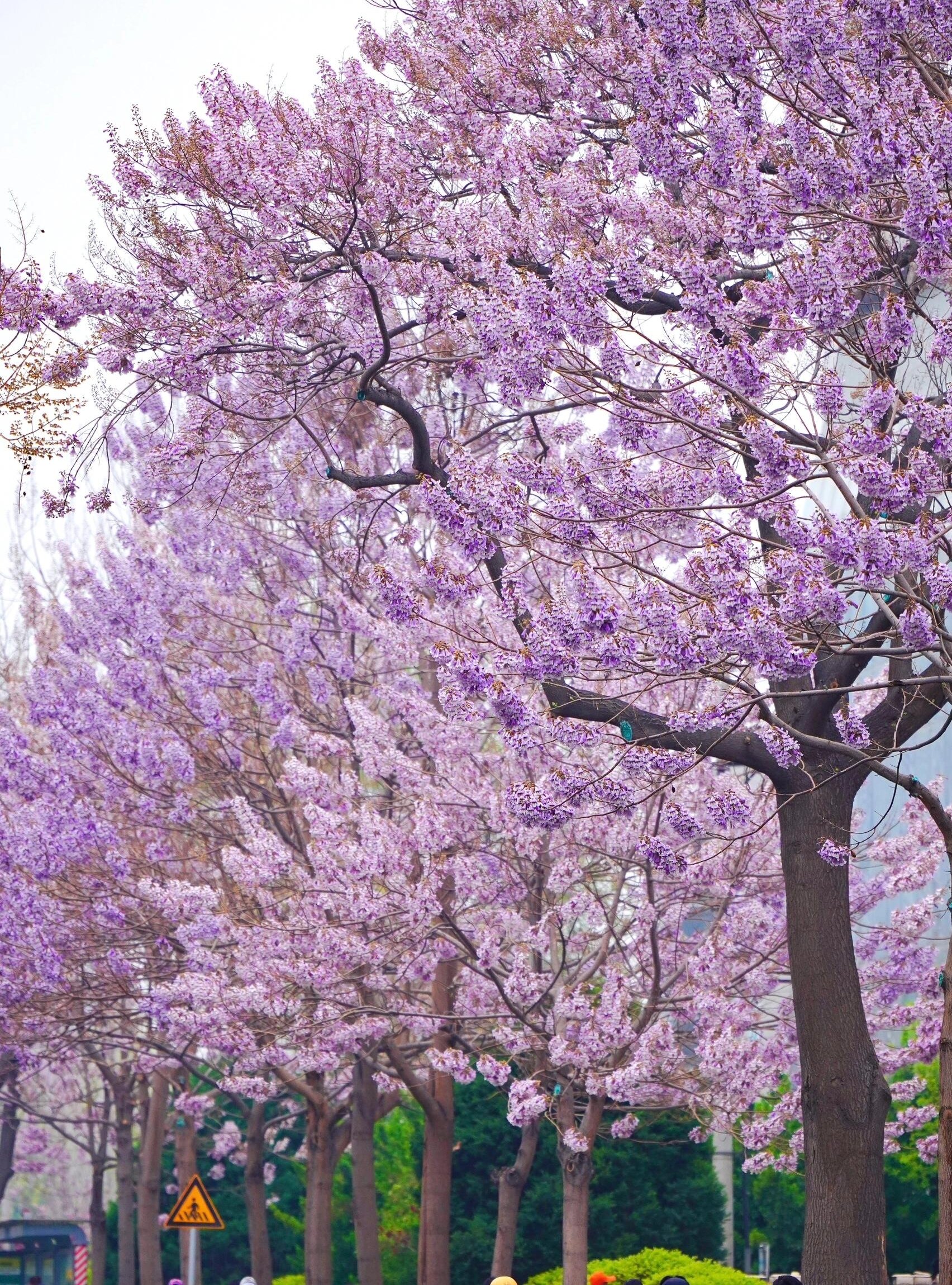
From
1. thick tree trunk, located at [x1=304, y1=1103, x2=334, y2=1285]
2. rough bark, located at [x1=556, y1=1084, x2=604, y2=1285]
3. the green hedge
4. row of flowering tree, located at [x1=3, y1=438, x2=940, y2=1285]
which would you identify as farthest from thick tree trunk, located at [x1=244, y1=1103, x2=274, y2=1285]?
rough bark, located at [x1=556, y1=1084, x2=604, y2=1285]

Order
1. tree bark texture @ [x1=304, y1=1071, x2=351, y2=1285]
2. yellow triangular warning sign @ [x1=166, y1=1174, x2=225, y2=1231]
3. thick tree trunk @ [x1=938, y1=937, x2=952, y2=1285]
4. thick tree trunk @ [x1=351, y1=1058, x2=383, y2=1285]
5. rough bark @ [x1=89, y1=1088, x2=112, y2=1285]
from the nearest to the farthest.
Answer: thick tree trunk @ [x1=938, y1=937, x2=952, y2=1285], yellow triangular warning sign @ [x1=166, y1=1174, x2=225, y2=1231], thick tree trunk @ [x1=351, y1=1058, x2=383, y2=1285], tree bark texture @ [x1=304, y1=1071, x2=351, y2=1285], rough bark @ [x1=89, y1=1088, x2=112, y2=1285]

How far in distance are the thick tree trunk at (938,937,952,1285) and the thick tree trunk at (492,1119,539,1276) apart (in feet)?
28.8

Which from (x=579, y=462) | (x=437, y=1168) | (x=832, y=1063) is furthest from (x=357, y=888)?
(x=579, y=462)

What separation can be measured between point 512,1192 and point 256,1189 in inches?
355

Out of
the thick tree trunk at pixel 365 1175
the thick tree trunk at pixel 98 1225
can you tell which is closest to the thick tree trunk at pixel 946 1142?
the thick tree trunk at pixel 365 1175

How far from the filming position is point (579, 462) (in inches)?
368

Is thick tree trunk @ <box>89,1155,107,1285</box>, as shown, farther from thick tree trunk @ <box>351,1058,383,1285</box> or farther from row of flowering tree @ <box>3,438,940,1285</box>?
thick tree trunk @ <box>351,1058,383,1285</box>

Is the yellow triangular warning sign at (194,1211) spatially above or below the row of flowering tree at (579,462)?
below

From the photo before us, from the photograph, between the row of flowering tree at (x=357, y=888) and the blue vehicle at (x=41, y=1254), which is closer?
the row of flowering tree at (x=357, y=888)

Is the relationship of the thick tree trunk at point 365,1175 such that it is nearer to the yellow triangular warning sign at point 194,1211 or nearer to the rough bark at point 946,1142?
the yellow triangular warning sign at point 194,1211

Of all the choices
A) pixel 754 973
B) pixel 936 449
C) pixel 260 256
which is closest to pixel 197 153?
pixel 260 256

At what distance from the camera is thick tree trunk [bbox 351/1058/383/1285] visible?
1958cm

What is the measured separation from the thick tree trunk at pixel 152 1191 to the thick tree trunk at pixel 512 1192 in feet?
36.1

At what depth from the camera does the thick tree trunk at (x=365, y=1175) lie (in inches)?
771
